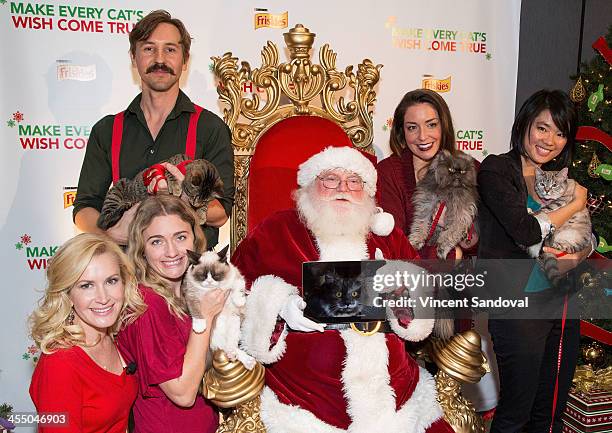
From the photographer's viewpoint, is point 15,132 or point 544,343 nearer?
point 544,343

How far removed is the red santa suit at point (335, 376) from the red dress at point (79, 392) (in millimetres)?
648

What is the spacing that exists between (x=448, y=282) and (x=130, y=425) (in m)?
1.66

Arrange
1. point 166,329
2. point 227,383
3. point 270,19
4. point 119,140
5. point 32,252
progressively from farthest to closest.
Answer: point 270,19 < point 32,252 < point 119,140 < point 227,383 < point 166,329

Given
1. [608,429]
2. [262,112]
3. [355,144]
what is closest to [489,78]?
[355,144]

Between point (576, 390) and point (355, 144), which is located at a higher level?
point (355, 144)

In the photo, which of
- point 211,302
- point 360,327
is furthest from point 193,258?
point 360,327

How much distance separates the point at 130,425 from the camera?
2.39m

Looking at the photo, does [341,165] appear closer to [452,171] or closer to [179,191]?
[452,171]

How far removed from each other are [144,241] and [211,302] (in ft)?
1.32

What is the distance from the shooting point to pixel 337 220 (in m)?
2.66

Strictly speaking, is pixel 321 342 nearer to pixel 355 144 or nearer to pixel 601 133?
pixel 355 144

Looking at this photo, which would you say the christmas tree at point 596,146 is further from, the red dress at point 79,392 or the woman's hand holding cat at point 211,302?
the red dress at point 79,392

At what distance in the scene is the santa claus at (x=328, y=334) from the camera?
8.10 feet

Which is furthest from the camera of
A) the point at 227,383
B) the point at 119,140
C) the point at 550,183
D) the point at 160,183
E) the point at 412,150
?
the point at 412,150
